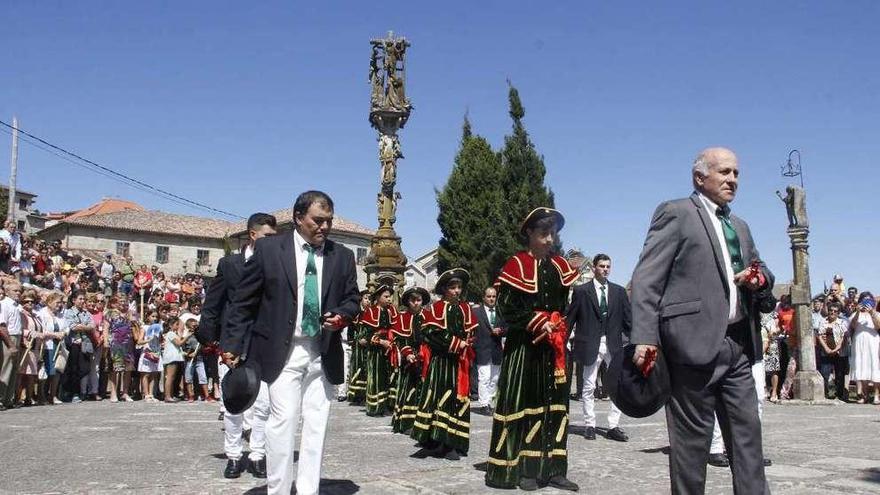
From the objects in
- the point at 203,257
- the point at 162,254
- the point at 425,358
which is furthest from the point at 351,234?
the point at 425,358

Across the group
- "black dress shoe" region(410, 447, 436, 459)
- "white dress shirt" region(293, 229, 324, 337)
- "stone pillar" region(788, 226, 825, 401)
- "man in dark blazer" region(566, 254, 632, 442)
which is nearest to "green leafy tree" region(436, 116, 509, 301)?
"stone pillar" region(788, 226, 825, 401)

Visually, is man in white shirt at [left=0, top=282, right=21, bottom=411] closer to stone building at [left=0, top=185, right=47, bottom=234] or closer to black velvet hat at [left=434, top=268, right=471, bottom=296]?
black velvet hat at [left=434, top=268, right=471, bottom=296]

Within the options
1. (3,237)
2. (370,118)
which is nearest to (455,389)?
(370,118)

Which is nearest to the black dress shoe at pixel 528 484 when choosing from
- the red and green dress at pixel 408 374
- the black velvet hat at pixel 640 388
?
the black velvet hat at pixel 640 388

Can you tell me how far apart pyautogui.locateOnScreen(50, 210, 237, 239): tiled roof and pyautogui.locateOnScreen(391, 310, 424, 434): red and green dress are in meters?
57.5

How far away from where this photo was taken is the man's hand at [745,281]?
14.2ft

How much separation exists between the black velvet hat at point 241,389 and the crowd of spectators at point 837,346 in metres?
13.6

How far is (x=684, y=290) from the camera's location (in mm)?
4418

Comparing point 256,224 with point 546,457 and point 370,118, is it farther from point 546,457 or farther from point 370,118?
point 370,118

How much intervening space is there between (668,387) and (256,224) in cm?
435

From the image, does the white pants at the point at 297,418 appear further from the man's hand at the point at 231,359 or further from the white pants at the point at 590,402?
the white pants at the point at 590,402

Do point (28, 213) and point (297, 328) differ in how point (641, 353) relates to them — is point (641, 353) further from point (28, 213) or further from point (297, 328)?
point (28, 213)

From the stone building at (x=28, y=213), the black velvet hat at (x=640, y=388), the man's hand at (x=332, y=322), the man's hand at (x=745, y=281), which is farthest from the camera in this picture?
the stone building at (x=28, y=213)

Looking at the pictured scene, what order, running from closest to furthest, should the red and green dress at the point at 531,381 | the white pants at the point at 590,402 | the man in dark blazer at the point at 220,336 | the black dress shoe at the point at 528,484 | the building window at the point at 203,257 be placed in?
the black dress shoe at the point at 528,484 < the red and green dress at the point at 531,381 < the man in dark blazer at the point at 220,336 < the white pants at the point at 590,402 < the building window at the point at 203,257
